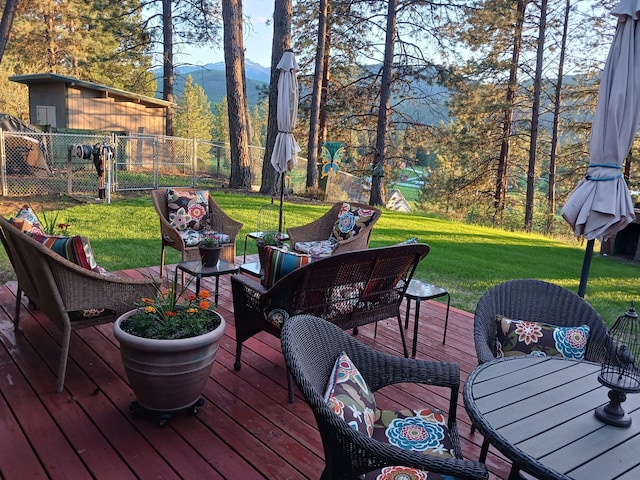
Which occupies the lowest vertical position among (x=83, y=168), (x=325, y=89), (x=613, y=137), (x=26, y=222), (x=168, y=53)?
(x=26, y=222)

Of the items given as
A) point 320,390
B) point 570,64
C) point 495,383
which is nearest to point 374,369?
point 320,390

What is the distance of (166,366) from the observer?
222cm

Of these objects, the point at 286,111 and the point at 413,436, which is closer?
the point at 413,436

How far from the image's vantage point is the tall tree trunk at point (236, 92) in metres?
11.1

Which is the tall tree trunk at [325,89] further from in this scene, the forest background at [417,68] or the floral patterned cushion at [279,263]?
the floral patterned cushion at [279,263]

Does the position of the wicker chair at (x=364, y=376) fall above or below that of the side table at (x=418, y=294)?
above

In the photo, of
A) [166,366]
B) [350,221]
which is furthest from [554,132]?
[166,366]

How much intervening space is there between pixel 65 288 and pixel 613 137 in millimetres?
3108

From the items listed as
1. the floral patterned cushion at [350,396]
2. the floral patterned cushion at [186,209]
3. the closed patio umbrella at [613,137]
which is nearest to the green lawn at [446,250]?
the floral patterned cushion at [186,209]

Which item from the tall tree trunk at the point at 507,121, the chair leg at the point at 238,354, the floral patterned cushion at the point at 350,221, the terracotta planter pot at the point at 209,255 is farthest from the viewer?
the tall tree trunk at the point at 507,121

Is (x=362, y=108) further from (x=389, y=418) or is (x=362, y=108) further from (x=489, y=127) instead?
(x=389, y=418)

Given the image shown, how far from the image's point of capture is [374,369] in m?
1.95

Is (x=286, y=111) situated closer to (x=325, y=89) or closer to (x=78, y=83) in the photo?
(x=78, y=83)

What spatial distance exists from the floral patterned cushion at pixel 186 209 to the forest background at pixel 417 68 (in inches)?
234
